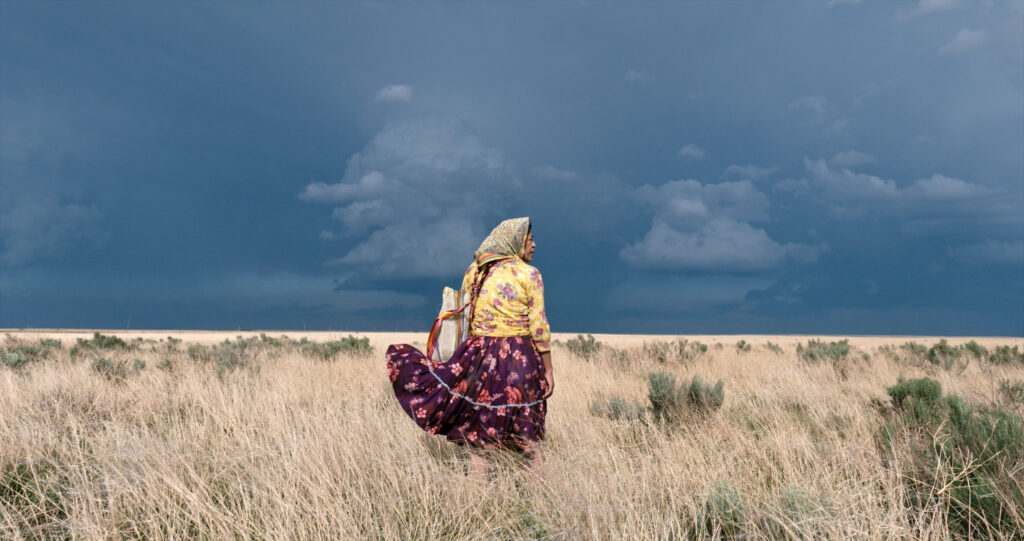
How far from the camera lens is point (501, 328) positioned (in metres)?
4.22

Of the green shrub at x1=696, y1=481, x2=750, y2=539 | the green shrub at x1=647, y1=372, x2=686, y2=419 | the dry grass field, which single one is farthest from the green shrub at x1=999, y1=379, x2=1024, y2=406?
the green shrub at x1=696, y1=481, x2=750, y2=539

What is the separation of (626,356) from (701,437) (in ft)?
28.5

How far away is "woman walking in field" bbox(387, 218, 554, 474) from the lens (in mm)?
4113

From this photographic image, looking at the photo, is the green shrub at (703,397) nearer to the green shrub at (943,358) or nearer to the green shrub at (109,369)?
the green shrub at (943,358)

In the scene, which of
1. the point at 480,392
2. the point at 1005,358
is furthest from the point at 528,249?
the point at 1005,358

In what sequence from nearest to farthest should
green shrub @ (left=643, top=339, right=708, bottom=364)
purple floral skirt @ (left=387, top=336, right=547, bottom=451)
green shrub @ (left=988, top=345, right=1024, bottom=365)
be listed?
purple floral skirt @ (left=387, top=336, right=547, bottom=451), green shrub @ (left=988, top=345, right=1024, bottom=365), green shrub @ (left=643, top=339, right=708, bottom=364)

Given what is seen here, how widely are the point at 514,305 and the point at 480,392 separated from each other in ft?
2.31

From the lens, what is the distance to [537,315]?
4215mm

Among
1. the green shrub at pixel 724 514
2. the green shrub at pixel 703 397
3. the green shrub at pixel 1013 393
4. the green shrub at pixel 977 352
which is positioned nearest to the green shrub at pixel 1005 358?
the green shrub at pixel 977 352

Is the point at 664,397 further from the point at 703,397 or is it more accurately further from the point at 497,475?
the point at 497,475

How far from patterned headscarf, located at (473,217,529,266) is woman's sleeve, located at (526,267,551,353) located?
26cm

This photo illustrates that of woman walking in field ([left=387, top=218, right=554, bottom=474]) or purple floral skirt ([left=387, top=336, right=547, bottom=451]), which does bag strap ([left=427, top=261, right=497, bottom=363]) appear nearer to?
woman walking in field ([left=387, top=218, right=554, bottom=474])

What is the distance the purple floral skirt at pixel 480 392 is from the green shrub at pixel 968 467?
2540mm

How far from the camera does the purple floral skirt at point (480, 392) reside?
4.11 metres
